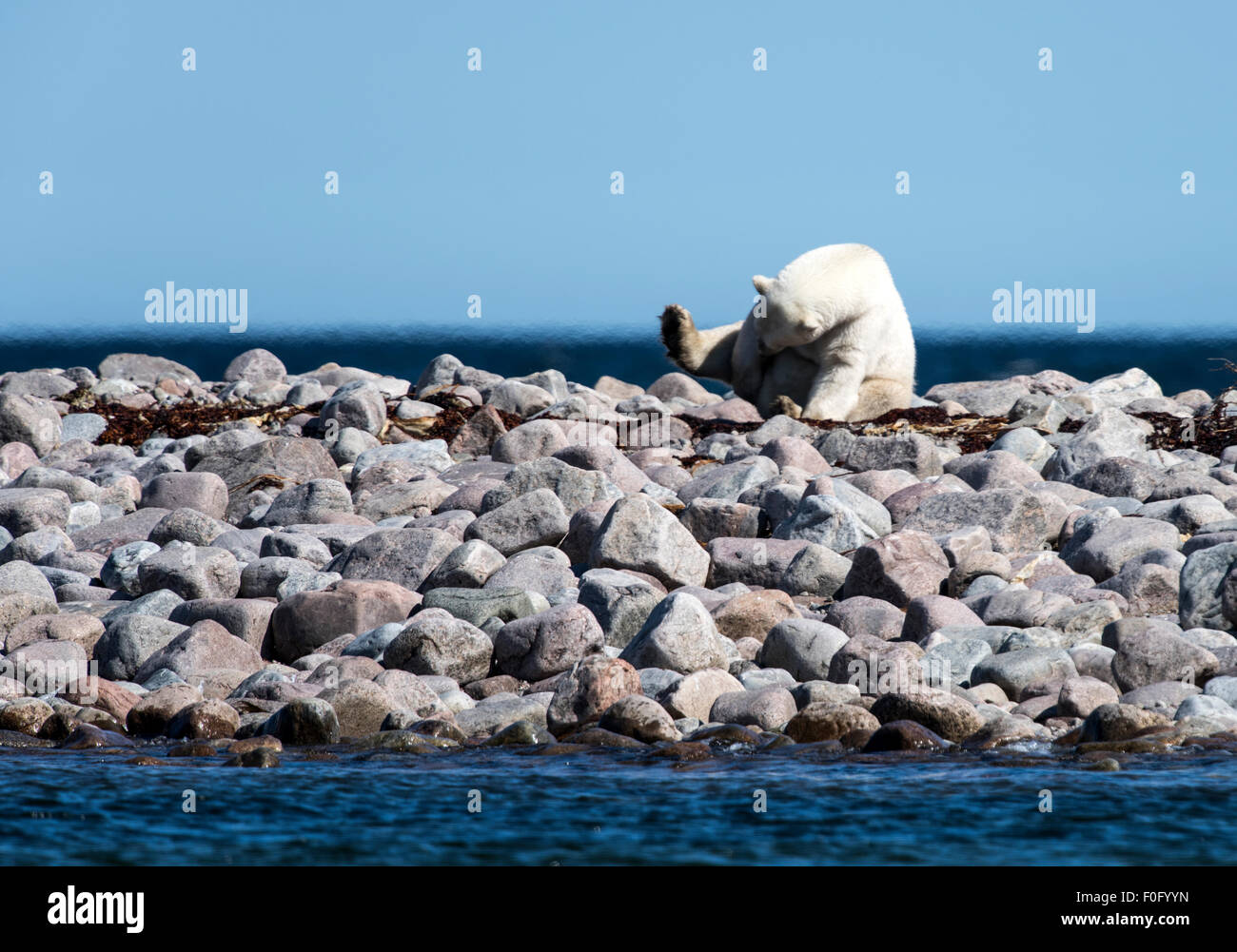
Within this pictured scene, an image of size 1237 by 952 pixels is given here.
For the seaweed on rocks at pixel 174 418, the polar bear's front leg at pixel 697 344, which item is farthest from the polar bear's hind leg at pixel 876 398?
the seaweed on rocks at pixel 174 418

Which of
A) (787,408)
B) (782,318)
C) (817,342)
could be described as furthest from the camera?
(817,342)

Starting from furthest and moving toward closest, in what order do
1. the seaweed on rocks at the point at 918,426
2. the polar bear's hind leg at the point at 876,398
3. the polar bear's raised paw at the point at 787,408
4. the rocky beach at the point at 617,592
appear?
the polar bear's hind leg at the point at 876,398, the polar bear's raised paw at the point at 787,408, the seaweed on rocks at the point at 918,426, the rocky beach at the point at 617,592

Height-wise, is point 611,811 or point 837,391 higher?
point 837,391

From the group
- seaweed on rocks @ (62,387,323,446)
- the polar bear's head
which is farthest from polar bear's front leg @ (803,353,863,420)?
seaweed on rocks @ (62,387,323,446)

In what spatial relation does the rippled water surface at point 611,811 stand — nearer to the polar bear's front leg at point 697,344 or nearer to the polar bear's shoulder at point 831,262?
the polar bear's shoulder at point 831,262

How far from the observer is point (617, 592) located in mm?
6430

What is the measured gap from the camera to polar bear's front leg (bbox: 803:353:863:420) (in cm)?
1177

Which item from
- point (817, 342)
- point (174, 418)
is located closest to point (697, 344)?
point (817, 342)

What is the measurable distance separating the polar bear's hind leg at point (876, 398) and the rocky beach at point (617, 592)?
117 cm

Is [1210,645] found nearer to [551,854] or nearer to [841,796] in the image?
[841,796]

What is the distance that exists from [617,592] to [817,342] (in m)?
5.88

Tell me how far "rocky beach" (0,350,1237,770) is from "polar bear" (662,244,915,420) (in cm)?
107

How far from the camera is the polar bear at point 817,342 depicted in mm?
11523

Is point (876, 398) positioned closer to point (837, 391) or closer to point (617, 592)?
point (837, 391)
